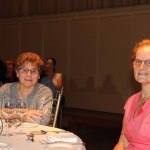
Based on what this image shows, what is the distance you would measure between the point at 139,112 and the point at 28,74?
1.27 meters

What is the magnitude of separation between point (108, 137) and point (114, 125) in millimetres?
1401

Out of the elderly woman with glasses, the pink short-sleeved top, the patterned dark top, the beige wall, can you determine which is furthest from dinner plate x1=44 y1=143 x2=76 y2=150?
the beige wall

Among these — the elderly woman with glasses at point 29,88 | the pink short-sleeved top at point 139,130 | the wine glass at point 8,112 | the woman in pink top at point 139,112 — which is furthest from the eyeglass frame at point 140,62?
the elderly woman with glasses at point 29,88

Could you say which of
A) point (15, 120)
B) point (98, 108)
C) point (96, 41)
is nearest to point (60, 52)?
point (96, 41)

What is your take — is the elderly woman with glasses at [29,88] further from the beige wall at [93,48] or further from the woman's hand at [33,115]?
the beige wall at [93,48]

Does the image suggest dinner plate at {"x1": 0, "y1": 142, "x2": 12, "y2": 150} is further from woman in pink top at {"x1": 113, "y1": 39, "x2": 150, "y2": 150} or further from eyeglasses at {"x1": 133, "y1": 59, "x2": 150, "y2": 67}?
eyeglasses at {"x1": 133, "y1": 59, "x2": 150, "y2": 67}

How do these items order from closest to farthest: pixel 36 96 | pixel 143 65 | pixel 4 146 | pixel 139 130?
pixel 4 146 → pixel 139 130 → pixel 143 65 → pixel 36 96

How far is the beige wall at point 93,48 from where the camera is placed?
9.13m

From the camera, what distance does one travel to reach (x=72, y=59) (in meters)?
10.2

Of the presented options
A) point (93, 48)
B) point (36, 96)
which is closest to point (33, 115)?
point (36, 96)

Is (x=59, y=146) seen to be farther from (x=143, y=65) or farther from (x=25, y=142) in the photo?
(x=143, y=65)

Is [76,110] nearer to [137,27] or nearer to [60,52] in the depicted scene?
[60,52]

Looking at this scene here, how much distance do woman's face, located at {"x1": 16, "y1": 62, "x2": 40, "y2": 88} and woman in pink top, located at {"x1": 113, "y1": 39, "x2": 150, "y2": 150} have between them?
106 cm

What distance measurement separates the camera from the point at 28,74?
3.16m
